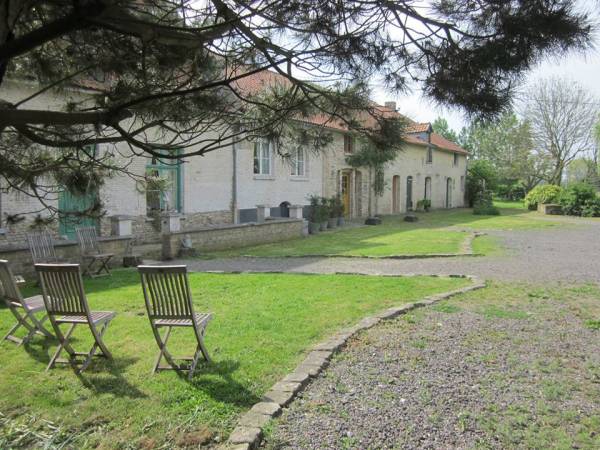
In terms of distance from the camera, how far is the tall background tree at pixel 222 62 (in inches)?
128

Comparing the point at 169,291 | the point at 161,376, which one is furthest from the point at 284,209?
the point at 161,376

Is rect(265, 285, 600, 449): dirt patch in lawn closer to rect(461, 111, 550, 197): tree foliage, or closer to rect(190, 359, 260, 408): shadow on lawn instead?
rect(190, 359, 260, 408): shadow on lawn

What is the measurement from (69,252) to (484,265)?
8779 millimetres

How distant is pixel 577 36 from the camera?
3.24 meters

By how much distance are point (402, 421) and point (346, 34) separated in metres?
3.04

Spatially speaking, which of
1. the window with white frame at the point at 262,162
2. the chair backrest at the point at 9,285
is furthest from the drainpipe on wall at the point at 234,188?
the chair backrest at the point at 9,285

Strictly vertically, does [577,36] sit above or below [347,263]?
above

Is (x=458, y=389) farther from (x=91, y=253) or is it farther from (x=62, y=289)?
(x=91, y=253)

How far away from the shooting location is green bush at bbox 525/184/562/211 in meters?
33.1

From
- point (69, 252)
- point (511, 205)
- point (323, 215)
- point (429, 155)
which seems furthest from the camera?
point (511, 205)

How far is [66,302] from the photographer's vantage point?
4449 mm

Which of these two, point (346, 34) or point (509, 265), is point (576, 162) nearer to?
point (509, 265)

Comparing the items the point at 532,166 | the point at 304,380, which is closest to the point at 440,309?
the point at 304,380

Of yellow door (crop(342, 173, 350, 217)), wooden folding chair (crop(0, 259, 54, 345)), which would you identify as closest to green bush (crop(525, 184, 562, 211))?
yellow door (crop(342, 173, 350, 217))
